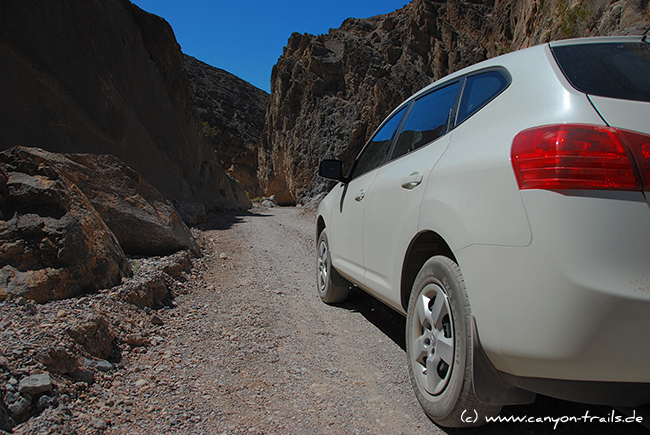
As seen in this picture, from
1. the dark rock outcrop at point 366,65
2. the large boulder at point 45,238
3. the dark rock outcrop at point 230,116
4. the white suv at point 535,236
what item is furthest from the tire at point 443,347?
the dark rock outcrop at point 230,116

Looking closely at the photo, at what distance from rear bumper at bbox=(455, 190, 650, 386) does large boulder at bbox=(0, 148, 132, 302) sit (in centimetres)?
339

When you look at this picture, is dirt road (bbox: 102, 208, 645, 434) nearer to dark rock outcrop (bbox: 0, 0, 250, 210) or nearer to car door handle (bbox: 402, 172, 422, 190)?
car door handle (bbox: 402, 172, 422, 190)

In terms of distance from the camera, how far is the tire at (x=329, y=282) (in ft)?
14.1

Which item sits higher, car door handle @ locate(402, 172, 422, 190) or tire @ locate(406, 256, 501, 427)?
car door handle @ locate(402, 172, 422, 190)

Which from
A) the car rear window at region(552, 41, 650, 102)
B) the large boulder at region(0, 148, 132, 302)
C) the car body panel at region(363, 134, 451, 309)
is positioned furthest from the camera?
the large boulder at region(0, 148, 132, 302)

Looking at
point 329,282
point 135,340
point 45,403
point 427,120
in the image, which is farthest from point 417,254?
point 135,340

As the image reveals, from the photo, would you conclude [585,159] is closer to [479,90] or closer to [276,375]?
[479,90]

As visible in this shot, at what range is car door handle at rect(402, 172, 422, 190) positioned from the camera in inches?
93.6

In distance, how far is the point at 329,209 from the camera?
14.9 feet

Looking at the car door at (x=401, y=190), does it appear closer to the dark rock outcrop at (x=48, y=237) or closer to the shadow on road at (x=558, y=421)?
the shadow on road at (x=558, y=421)

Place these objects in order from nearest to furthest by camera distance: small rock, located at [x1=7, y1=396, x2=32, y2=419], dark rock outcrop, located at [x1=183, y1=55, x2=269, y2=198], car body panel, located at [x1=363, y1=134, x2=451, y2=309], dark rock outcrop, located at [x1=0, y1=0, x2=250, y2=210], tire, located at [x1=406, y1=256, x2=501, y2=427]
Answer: tire, located at [x1=406, y1=256, x2=501, y2=427]
small rock, located at [x1=7, y1=396, x2=32, y2=419]
car body panel, located at [x1=363, y1=134, x2=451, y2=309]
dark rock outcrop, located at [x1=0, y1=0, x2=250, y2=210]
dark rock outcrop, located at [x1=183, y1=55, x2=269, y2=198]

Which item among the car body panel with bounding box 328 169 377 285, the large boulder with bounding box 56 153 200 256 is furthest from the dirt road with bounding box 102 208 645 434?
the large boulder with bounding box 56 153 200 256

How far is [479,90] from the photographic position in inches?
89.4

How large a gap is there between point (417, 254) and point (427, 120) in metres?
0.96
